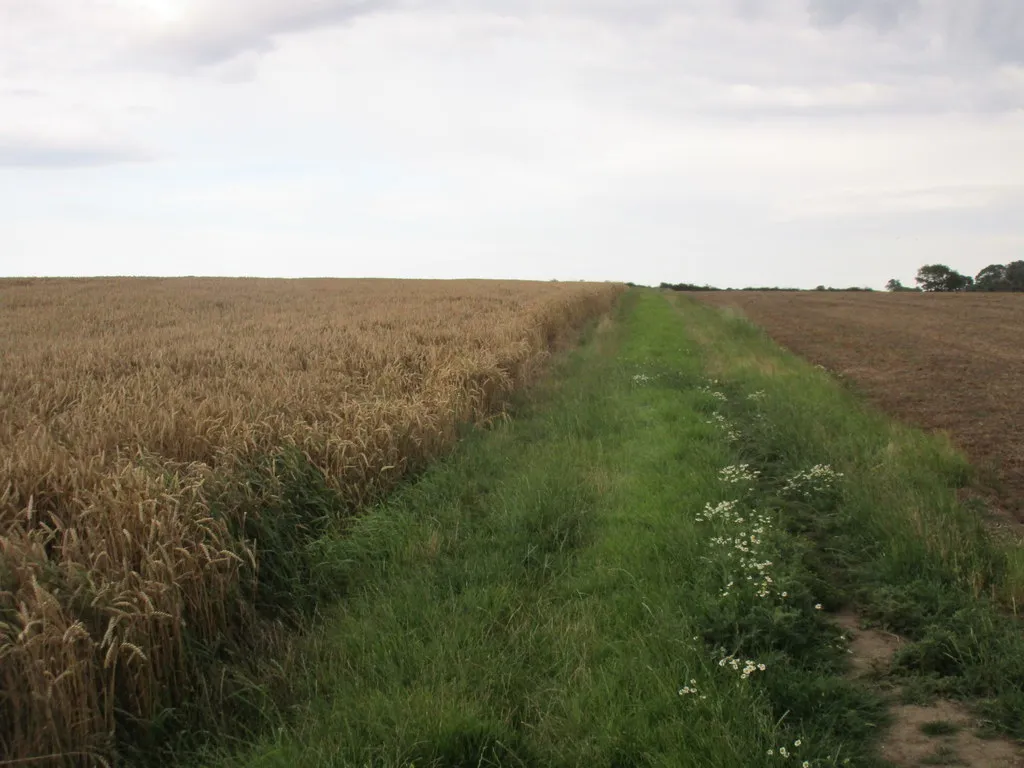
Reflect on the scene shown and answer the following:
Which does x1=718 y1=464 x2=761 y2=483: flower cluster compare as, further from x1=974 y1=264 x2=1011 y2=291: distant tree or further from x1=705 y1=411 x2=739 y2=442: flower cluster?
x1=974 y1=264 x2=1011 y2=291: distant tree

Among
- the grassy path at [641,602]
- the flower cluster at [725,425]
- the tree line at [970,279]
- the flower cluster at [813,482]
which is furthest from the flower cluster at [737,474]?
the tree line at [970,279]

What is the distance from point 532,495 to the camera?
6078 mm

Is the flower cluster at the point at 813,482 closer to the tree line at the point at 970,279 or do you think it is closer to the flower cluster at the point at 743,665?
the flower cluster at the point at 743,665

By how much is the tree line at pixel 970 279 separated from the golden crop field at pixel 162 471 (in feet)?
243

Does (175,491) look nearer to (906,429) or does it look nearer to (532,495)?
(532,495)

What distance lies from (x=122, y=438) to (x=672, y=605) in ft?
14.4

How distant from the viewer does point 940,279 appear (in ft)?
266

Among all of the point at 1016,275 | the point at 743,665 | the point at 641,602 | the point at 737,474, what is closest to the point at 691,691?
the point at 743,665

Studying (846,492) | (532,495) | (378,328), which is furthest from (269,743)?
(378,328)

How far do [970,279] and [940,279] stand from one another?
2979mm

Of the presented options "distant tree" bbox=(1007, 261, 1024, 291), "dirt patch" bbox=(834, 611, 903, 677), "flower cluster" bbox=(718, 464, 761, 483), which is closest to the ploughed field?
"flower cluster" bbox=(718, 464, 761, 483)

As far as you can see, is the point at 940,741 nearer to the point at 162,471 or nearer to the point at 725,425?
the point at 162,471

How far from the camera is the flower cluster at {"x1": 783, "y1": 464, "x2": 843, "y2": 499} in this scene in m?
6.55

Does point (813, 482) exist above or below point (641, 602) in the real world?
above
